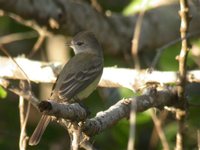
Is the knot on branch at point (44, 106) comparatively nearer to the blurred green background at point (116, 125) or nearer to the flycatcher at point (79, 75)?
the flycatcher at point (79, 75)

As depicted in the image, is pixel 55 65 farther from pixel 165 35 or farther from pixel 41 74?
pixel 165 35

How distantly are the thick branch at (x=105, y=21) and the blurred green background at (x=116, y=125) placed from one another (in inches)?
8.9

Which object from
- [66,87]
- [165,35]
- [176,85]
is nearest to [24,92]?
[66,87]

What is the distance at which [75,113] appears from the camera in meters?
3.98

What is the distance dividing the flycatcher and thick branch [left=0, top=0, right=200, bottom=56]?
23cm

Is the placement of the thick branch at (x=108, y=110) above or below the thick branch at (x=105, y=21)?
A: below

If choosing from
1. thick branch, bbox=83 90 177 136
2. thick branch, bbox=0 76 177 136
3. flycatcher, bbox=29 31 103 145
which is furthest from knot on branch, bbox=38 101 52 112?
flycatcher, bbox=29 31 103 145

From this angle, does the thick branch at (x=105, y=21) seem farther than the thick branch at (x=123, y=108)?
Yes

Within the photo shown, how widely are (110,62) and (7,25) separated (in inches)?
52.1

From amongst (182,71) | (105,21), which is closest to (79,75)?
(105,21)

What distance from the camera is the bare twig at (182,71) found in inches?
175

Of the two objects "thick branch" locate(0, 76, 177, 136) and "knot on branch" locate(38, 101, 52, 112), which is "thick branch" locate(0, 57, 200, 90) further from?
"knot on branch" locate(38, 101, 52, 112)

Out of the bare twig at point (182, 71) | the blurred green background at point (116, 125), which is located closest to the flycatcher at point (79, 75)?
the blurred green background at point (116, 125)

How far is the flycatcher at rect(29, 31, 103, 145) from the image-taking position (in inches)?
212
